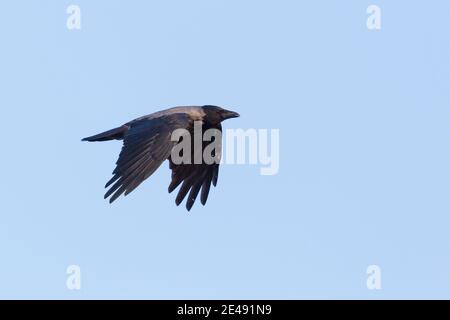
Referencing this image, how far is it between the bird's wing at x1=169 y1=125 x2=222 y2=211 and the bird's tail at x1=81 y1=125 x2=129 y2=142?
1.05 meters

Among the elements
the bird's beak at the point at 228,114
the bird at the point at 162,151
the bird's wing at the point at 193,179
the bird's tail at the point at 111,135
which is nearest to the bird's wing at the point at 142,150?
the bird at the point at 162,151

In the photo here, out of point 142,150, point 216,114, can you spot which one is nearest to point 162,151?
point 142,150

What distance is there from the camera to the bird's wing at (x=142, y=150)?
15.7 metres

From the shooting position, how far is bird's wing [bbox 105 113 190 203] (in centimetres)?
1570

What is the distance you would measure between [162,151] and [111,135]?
2087 millimetres

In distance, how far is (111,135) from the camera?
18.3 m

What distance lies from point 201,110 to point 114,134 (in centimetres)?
162

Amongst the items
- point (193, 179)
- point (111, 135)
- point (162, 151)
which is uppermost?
point (111, 135)

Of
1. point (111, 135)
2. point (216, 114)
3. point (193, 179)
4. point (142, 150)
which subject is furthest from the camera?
point (216, 114)

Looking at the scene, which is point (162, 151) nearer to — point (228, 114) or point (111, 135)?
point (111, 135)

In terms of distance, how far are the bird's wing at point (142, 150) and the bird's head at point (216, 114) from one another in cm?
118

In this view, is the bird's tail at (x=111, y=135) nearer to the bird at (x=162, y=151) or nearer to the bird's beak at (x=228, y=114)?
the bird at (x=162, y=151)
